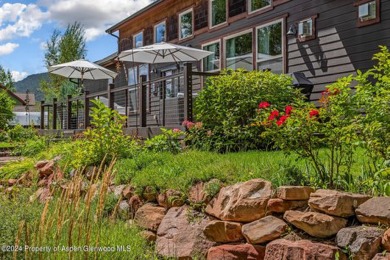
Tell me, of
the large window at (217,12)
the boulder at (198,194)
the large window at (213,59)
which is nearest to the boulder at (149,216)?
the boulder at (198,194)

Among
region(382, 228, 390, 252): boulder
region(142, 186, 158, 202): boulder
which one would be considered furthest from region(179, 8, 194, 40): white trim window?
region(382, 228, 390, 252): boulder

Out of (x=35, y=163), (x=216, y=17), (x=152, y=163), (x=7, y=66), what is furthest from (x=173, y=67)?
(x=7, y=66)

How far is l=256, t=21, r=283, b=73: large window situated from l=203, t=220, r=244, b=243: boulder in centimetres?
653

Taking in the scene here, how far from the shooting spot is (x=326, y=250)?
307 centimetres

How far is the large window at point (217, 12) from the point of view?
12172 mm

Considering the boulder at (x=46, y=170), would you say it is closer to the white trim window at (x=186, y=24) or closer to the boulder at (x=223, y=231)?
the boulder at (x=223, y=231)

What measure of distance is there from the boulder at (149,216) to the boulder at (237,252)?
103 centimetres

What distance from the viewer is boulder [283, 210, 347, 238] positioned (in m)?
3.17

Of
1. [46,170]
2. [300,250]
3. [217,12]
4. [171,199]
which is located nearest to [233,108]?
[171,199]

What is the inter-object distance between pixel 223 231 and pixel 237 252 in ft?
0.89

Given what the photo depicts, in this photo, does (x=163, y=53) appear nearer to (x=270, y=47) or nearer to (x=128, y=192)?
(x=270, y=47)

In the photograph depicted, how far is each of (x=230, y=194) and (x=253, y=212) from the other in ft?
1.11

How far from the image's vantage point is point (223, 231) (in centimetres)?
389

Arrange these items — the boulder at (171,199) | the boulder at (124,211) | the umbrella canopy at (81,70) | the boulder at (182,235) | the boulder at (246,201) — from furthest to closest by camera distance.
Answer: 1. the umbrella canopy at (81,70)
2. the boulder at (124,211)
3. the boulder at (171,199)
4. the boulder at (182,235)
5. the boulder at (246,201)
